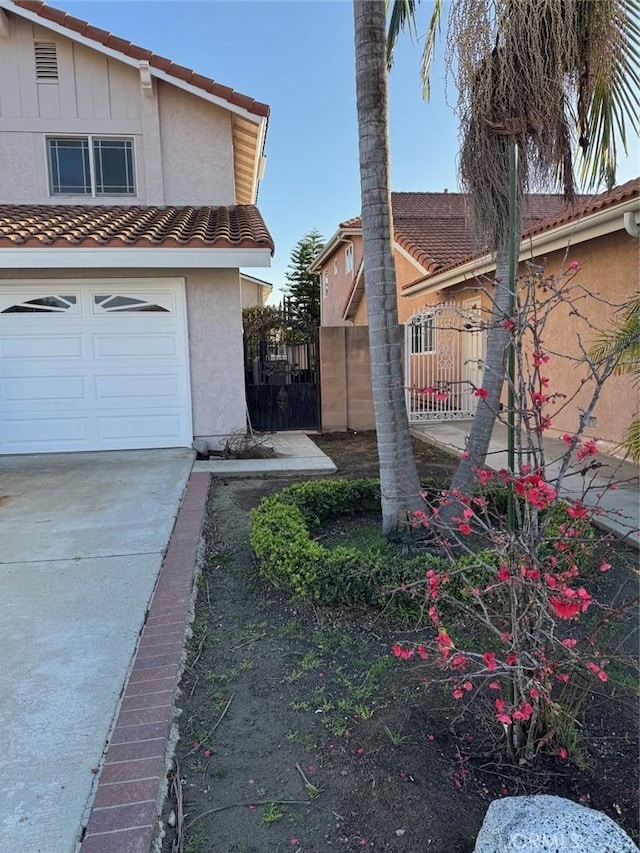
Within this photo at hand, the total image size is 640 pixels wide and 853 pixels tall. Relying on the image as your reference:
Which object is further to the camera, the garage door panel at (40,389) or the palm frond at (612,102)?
the garage door panel at (40,389)

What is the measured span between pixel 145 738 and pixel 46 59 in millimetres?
11363

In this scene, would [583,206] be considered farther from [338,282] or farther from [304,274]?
[304,274]

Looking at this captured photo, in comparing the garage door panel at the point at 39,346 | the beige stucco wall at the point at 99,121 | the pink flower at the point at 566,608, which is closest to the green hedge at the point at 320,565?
the pink flower at the point at 566,608

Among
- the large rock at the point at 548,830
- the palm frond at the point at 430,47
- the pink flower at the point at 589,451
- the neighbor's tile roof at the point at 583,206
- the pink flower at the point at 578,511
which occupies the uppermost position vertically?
the palm frond at the point at 430,47

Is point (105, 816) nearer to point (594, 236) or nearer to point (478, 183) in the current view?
point (478, 183)

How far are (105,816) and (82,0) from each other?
1144 cm

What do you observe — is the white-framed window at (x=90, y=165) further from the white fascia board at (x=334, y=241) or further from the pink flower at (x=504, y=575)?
the white fascia board at (x=334, y=241)

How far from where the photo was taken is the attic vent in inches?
380

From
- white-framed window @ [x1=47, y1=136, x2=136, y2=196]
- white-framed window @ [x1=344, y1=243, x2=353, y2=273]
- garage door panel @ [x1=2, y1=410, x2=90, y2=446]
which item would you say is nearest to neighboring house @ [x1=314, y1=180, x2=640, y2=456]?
white-framed window @ [x1=344, y1=243, x2=353, y2=273]

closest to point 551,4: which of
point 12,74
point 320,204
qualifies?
point 12,74

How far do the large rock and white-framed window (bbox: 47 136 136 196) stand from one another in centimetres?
1095

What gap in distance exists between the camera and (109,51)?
30.8 ft

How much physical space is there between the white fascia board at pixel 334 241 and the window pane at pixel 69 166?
1186cm

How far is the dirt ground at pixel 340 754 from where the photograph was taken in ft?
6.98
